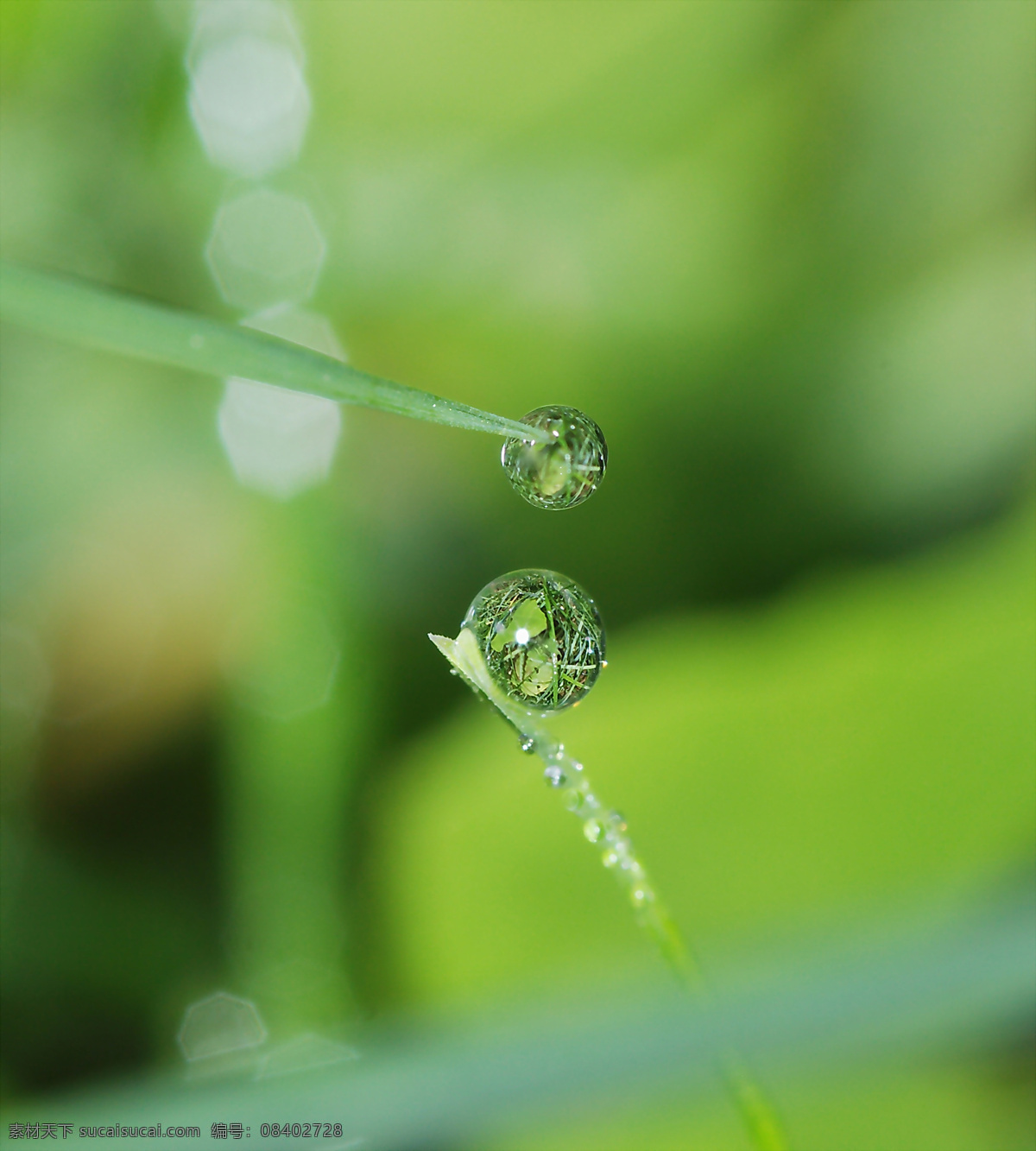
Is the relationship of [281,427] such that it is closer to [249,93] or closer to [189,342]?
[249,93]

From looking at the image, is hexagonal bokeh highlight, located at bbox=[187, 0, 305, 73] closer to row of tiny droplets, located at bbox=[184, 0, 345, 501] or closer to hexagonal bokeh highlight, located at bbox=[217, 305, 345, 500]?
row of tiny droplets, located at bbox=[184, 0, 345, 501]

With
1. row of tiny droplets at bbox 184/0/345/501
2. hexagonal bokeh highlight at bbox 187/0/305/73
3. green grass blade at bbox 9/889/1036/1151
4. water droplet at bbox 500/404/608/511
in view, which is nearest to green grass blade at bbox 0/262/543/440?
water droplet at bbox 500/404/608/511

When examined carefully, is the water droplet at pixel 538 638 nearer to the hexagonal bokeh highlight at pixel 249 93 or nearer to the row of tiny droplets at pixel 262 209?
the row of tiny droplets at pixel 262 209

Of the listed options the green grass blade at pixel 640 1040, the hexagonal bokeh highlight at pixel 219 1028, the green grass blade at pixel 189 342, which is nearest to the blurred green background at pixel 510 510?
the hexagonal bokeh highlight at pixel 219 1028

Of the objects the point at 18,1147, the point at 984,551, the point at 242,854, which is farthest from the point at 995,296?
the point at 18,1147

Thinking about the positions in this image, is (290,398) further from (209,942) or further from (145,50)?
(209,942)

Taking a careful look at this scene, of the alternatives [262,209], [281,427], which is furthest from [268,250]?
[281,427]

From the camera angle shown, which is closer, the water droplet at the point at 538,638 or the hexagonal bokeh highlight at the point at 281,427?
the water droplet at the point at 538,638
